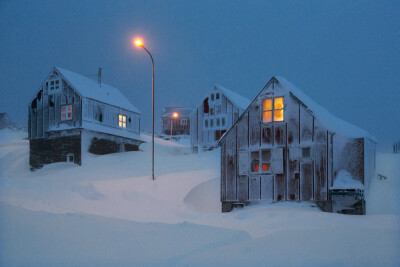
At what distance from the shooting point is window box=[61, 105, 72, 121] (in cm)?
3461

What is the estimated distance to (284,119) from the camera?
1956 centimetres

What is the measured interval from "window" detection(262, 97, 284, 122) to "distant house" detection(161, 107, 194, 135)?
2400 inches

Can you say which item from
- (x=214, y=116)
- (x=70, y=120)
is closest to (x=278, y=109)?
(x=214, y=116)

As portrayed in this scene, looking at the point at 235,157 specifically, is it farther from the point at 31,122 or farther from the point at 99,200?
the point at 31,122

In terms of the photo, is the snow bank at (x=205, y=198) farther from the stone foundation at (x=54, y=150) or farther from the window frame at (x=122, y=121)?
the window frame at (x=122, y=121)

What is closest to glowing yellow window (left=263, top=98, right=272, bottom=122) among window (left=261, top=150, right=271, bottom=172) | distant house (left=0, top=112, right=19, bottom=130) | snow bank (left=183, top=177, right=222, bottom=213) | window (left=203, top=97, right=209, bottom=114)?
window (left=261, top=150, right=271, bottom=172)

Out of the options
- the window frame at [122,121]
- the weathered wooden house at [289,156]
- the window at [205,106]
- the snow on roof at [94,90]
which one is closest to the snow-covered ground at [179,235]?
the weathered wooden house at [289,156]

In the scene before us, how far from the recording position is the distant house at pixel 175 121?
82.1m

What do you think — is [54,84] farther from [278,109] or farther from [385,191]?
[385,191]

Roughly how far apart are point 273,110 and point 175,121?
63.6m

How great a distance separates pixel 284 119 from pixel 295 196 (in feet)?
13.0

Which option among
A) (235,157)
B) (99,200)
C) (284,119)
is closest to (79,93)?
(99,200)

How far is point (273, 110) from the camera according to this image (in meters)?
19.9

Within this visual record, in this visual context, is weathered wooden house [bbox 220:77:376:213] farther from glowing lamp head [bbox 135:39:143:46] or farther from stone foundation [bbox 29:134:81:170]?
stone foundation [bbox 29:134:81:170]
